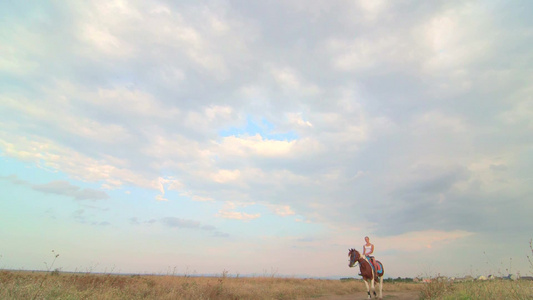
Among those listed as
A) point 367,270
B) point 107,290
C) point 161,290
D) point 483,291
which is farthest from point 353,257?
→ point 107,290

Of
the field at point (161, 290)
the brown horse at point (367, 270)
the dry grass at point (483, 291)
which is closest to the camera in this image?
the field at point (161, 290)

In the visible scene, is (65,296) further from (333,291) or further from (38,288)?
(333,291)

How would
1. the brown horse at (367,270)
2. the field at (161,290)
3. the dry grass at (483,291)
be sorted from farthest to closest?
1. the brown horse at (367,270)
2. the dry grass at (483,291)
3. the field at (161,290)

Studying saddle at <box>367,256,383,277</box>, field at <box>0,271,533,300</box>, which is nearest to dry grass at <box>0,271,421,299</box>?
field at <box>0,271,533,300</box>

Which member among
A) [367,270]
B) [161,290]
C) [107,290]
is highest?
[367,270]

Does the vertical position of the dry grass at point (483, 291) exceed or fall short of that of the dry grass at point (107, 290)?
it exceeds it

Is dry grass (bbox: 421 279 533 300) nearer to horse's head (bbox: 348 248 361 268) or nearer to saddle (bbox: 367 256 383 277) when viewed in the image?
saddle (bbox: 367 256 383 277)

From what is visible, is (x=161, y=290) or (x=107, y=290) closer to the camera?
(x=107, y=290)

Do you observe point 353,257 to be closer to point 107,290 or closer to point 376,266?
point 376,266

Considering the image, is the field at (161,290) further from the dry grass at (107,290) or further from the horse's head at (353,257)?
the horse's head at (353,257)

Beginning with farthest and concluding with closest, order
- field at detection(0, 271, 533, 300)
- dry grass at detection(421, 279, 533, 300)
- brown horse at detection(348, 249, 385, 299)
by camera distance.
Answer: brown horse at detection(348, 249, 385, 299) < dry grass at detection(421, 279, 533, 300) < field at detection(0, 271, 533, 300)

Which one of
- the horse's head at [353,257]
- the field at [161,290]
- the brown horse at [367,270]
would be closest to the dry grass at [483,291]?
the field at [161,290]

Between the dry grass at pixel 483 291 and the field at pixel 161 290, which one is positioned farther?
the dry grass at pixel 483 291

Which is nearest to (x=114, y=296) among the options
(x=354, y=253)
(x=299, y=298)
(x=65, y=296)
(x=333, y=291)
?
(x=65, y=296)
